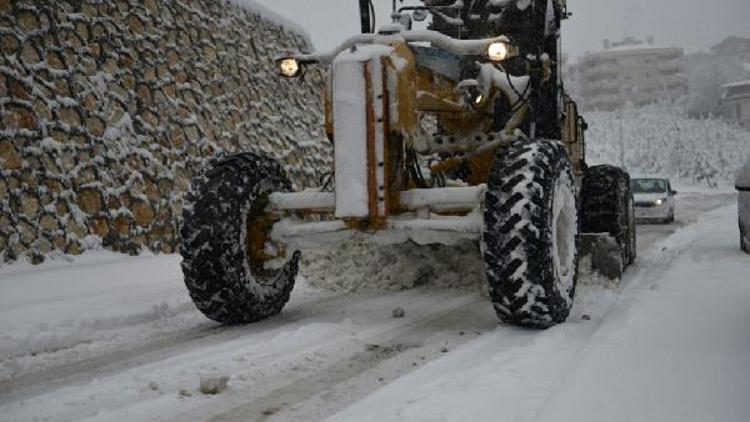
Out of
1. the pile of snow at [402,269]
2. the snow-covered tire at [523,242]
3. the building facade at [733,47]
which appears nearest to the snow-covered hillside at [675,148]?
the pile of snow at [402,269]

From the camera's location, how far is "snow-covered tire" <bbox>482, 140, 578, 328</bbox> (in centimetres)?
434

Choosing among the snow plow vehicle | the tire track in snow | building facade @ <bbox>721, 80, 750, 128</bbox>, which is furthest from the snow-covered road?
building facade @ <bbox>721, 80, 750, 128</bbox>

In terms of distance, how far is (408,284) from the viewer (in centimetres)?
680

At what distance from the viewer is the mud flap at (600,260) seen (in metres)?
6.61

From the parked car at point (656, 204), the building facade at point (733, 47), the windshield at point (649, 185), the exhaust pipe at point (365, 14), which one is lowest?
the parked car at point (656, 204)

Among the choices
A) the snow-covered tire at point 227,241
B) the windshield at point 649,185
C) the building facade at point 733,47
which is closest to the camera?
the snow-covered tire at point 227,241

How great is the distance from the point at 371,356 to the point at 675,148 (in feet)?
149

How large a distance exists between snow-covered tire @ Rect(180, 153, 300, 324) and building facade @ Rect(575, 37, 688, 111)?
282 feet

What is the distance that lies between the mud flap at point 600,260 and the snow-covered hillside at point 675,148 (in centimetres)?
3638

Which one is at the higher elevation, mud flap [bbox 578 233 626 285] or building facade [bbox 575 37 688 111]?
building facade [bbox 575 37 688 111]

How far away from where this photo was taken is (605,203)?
7711mm

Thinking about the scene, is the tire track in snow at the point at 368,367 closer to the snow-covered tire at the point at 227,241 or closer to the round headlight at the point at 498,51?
the snow-covered tire at the point at 227,241

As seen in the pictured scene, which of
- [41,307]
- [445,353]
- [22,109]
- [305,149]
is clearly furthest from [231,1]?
[445,353]

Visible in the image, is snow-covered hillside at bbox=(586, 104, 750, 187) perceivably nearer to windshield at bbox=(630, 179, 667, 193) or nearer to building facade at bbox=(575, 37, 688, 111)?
windshield at bbox=(630, 179, 667, 193)
